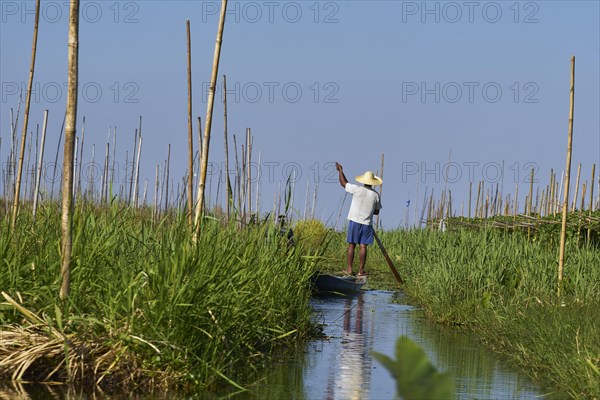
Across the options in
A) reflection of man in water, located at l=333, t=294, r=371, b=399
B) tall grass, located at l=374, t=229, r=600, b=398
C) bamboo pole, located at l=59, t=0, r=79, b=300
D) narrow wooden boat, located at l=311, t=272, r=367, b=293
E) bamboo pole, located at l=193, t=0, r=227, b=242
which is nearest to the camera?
bamboo pole, located at l=59, t=0, r=79, b=300

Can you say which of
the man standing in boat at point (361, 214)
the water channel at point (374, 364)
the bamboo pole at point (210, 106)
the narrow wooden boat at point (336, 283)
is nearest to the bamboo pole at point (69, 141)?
the bamboo pole at point (210, 106)

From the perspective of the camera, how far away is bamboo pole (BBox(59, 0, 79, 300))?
6.50 metres

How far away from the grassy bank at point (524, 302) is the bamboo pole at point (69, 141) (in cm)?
380

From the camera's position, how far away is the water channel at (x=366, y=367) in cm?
657

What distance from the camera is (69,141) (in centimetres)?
655

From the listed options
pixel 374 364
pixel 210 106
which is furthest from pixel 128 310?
pixel 374 364

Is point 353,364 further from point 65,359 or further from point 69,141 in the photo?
point 69,141

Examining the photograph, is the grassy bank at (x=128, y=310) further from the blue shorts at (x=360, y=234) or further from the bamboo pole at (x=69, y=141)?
the blue shorts at (x=360, y=234)

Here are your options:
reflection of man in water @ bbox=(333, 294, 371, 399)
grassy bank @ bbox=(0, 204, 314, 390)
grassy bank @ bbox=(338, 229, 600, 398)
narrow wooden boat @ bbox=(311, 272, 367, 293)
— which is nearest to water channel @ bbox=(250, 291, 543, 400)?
reflection of man in water @ bbox=(333, 294, 371, 399)

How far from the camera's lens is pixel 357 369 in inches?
304

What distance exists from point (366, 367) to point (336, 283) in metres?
6.41

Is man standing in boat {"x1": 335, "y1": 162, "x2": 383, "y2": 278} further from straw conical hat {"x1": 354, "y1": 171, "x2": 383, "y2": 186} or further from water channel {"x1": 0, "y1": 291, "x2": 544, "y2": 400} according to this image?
water channel {"x1": 0, "y1": 291, "x2": 544, "y2": 400}

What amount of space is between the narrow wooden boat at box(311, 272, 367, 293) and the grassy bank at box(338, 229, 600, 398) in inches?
37.3

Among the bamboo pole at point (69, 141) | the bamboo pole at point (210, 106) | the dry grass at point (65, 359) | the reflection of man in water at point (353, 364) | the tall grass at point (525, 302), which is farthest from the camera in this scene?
the bamboo pole at point (210, 106)
